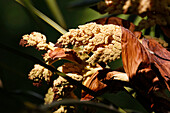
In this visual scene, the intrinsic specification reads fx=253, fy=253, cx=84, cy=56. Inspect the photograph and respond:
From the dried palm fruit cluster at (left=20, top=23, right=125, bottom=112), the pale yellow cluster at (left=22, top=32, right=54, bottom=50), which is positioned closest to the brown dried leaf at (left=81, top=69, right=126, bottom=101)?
the dried palm fruit cluster at (left=20, top=23, right=125, bottom=112)

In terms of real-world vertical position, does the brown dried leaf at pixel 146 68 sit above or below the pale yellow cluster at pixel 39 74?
below

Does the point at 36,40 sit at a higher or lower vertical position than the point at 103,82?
higher

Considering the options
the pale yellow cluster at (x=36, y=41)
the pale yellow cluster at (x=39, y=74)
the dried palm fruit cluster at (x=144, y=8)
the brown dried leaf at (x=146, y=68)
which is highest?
the pale yellow cluster at (x=36, y=41)

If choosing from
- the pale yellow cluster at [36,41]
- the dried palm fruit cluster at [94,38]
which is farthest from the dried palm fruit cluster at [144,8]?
the pale yellow cluster at [36,41]

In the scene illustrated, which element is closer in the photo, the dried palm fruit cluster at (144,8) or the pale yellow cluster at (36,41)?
the dried palm fruit cluster at (144,8)

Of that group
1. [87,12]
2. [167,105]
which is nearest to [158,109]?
[167,105]

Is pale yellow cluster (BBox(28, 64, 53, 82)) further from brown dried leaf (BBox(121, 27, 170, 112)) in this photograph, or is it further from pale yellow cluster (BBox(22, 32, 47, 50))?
brown dried leaf (BBox(121, 27, 170, 112))

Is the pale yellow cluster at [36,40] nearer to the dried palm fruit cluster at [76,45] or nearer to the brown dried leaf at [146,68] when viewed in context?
the dried palm fruit cluster at [76,45]

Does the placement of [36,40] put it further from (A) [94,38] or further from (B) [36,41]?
(A) [94,38]

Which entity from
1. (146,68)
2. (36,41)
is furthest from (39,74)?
(146,68)
